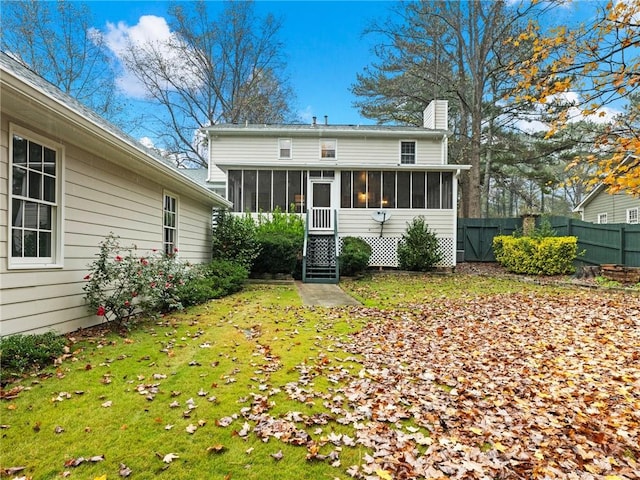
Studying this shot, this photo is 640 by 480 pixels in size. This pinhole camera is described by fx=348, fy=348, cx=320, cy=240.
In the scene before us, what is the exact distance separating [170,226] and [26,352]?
16.0 ft

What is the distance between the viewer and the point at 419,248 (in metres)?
13.3

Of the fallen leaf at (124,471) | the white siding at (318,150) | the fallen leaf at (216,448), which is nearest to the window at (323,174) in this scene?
the white siding at (318,150)

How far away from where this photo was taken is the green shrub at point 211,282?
24.0ft

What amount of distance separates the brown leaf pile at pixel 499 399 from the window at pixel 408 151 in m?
11.8

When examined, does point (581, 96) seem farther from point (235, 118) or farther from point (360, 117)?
point (235, 118)

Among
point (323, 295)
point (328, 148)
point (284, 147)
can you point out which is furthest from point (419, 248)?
point (284, 147)

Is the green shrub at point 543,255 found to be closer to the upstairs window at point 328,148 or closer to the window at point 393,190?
the window at point 393,190

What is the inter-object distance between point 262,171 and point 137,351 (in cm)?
1080

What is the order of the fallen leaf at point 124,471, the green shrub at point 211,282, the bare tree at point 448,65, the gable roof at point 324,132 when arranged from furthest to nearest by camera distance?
1. the bare tree at point 448,65
2. the gable roof at point 324,132
3. the green shrub at point 211,282
4. the fallen leaf at point 124,471

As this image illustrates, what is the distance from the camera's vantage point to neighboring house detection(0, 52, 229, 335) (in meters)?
3.89

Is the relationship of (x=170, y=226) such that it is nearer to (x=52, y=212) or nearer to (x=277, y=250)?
(x=52, y=212)

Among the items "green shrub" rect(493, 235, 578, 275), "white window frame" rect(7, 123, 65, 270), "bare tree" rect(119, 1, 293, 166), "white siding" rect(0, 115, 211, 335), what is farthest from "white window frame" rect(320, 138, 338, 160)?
"white window frame" rect(7, 123, 65, 270)

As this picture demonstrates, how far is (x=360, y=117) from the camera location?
22734 mm

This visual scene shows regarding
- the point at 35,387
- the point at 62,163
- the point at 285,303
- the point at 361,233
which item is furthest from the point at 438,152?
the point at 35,387
